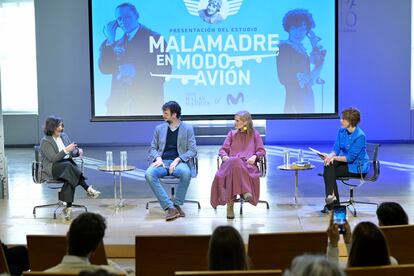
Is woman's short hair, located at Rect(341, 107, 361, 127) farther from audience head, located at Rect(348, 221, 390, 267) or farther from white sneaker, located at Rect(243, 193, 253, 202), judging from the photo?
audience head, located at Rect(348, 221, 390, 267)

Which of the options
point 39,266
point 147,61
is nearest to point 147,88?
point 147,61

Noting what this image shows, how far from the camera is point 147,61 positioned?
10.1 m

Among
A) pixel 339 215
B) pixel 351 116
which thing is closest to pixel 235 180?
pixel 351 116

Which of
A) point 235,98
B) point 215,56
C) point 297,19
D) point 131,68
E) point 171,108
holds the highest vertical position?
point 297,19

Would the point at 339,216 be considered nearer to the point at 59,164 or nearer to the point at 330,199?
the point at 330,199

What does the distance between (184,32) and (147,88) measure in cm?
103

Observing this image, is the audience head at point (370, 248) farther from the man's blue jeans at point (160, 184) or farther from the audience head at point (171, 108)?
the audience head at point (171, 108)

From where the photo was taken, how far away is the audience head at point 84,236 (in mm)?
2924

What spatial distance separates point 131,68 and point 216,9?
64.1 inches

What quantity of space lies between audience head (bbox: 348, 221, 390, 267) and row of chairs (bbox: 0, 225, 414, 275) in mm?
743

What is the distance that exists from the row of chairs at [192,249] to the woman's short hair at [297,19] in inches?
250

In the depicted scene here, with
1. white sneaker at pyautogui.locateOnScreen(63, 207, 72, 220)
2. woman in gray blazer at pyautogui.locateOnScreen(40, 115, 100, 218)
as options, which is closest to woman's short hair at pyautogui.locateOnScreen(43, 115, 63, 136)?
woman in gray blazer at pyautogui.locateOnScreen(40, 115, 100, 218)

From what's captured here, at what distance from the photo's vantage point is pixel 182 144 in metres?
6.64

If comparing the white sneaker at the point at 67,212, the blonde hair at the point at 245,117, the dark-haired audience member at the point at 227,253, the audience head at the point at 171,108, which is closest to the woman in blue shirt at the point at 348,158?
the blonde hair at the point at 245,117
